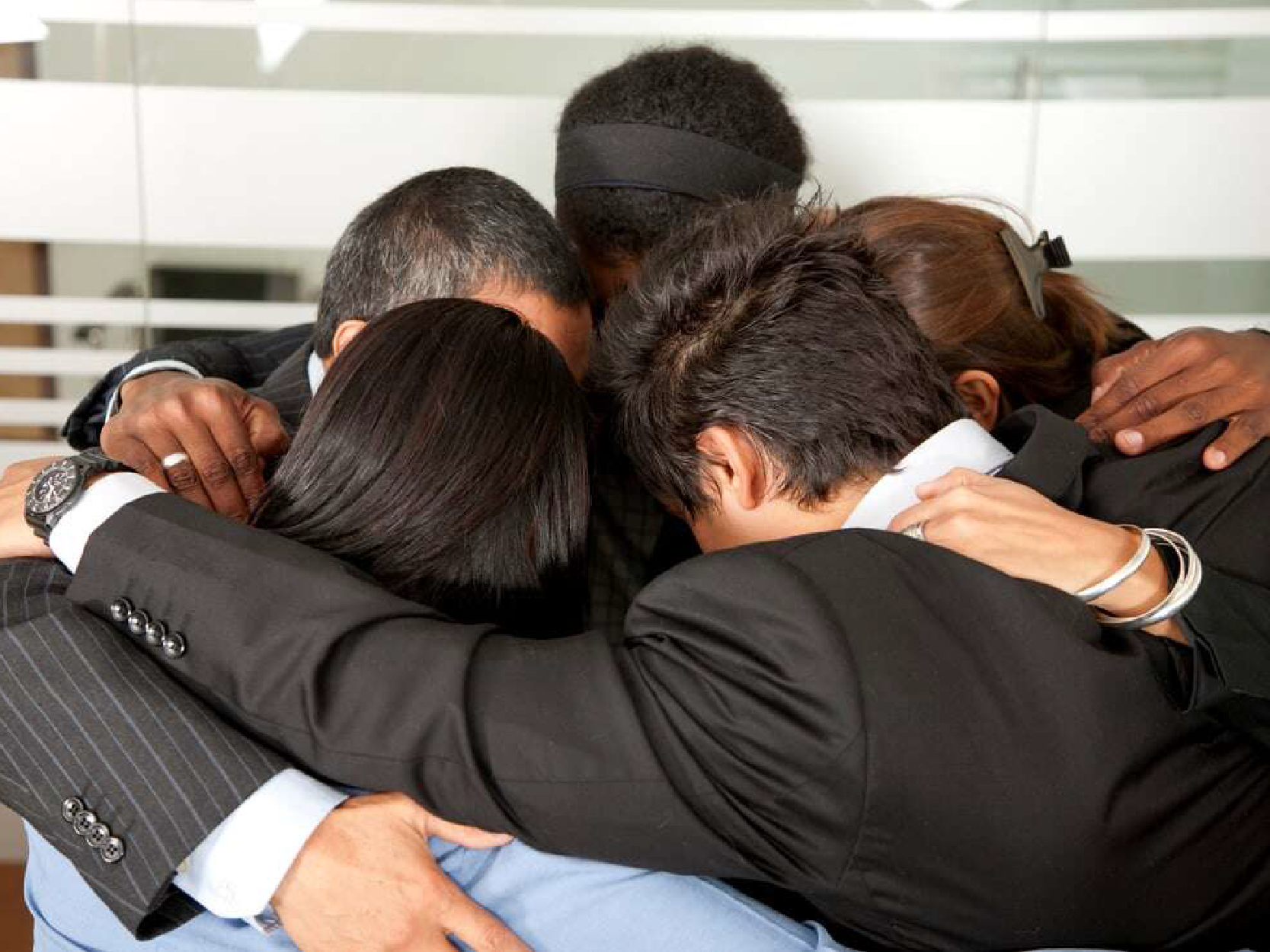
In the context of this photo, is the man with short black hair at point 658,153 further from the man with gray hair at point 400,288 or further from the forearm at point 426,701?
the forearm at point 426,701

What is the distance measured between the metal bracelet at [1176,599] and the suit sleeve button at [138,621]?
779mm

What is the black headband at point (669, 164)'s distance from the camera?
2.04 meters

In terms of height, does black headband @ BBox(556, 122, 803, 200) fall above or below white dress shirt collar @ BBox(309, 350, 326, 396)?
above

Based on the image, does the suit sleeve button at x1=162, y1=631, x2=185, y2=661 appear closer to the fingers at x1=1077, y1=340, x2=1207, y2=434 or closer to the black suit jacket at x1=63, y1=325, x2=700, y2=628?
the black suit jacket at x1=63, y1=325, x2=700, y2=628

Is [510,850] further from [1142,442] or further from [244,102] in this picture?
[244,102]

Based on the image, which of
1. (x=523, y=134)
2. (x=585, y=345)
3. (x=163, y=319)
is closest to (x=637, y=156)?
(x=585, y=345)

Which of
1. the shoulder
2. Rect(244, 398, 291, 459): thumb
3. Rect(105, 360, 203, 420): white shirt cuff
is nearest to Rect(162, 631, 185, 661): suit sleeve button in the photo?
the shoulder

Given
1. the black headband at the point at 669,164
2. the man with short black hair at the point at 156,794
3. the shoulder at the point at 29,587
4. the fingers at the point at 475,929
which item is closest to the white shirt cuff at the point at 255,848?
the man with short black hair at the point at 156,794

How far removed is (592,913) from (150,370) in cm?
127

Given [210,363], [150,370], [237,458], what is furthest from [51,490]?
[210,363]

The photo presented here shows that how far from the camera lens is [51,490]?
1258 millimetres

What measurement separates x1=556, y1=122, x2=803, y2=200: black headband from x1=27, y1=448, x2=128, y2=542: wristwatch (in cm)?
99

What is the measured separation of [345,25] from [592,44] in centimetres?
48

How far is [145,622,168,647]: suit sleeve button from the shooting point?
1.12 m
